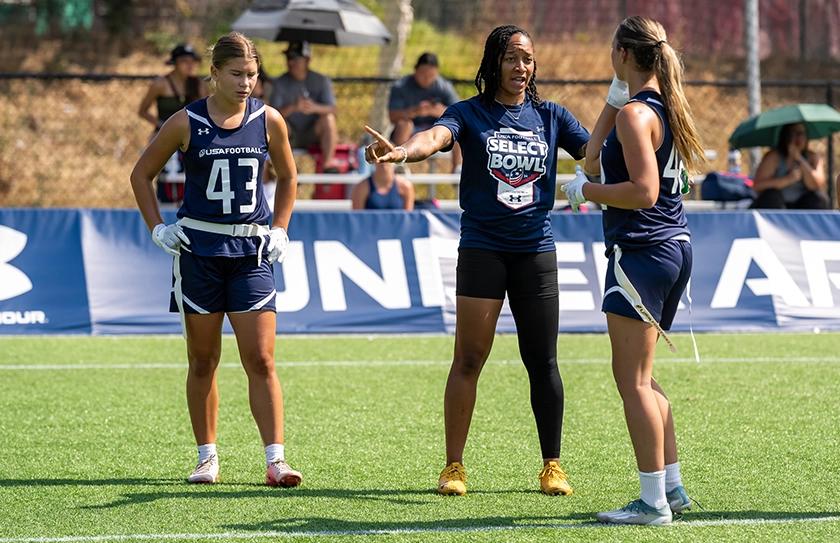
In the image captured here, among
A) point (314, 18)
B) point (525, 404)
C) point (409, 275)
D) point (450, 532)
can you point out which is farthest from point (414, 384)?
point (314, 18)

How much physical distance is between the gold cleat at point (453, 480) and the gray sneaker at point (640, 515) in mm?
801

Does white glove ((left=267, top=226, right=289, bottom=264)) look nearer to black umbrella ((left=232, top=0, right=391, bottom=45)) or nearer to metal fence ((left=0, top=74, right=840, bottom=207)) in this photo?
black umbrella ((left=232, top=0, right=391, bottom=45))

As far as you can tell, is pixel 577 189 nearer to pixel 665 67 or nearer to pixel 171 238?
pixel 665 67

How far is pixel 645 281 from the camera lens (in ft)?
17.0

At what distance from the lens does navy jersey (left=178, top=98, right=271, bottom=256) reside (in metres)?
5.95

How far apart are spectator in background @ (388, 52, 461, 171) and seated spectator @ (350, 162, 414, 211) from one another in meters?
1.82

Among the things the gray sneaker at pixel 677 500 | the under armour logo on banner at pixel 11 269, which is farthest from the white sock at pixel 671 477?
the under armour logo on banner at pixel 11 269

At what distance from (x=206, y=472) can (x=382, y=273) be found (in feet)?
17.7

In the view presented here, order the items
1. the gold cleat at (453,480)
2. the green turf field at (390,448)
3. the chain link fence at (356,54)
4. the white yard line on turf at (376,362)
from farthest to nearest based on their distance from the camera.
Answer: the chain link fence at (356,54), the white yard line on turf at (376,362), the gold cleat at (453,480), the green turf field at (390,448)

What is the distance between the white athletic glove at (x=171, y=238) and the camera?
5914 mm

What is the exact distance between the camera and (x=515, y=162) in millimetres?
5855

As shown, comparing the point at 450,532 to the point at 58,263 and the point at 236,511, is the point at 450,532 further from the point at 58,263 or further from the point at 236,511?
the point at 58,263

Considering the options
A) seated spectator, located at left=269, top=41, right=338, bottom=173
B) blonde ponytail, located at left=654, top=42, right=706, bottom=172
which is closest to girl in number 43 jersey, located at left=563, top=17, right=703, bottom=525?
blonde ponytail, located at left=654, top=42, right=706, bottom=172

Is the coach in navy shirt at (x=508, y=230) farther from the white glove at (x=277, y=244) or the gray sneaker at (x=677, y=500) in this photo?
the white glove at (x=277, y=244)
